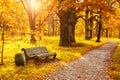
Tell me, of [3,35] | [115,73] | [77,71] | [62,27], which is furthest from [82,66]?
[62,27]

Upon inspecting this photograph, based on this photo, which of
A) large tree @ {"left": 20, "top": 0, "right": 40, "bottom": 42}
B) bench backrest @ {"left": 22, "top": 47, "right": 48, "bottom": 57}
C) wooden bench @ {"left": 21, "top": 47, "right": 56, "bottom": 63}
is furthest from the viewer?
large tree @ {"left": 20, "top": 0, "right": 40, "bottom": 42}

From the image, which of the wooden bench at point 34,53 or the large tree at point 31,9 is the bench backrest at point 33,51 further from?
the large tree at point 31,9

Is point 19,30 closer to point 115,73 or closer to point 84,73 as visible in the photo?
point 84,73

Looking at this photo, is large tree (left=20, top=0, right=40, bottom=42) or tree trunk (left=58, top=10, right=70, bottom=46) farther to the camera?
large tree (left=20, top=0, right=40, bottom=42)

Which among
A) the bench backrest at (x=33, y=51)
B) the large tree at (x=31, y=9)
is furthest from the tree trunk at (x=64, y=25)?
the bench backrest at (x=33, y=51)

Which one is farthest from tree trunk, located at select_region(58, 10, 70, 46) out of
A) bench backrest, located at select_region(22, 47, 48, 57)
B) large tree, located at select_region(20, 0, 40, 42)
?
bench backrest, located at select_region(22, 47, 48, 57)

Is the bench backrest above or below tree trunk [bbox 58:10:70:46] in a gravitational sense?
below

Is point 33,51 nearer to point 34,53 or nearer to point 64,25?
point 34,53

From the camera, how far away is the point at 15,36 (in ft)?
49.9

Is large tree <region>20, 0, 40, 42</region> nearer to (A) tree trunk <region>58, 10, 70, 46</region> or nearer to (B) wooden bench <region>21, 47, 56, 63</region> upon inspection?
(A) tree trunk <region>58, 10, 70, 46</region>

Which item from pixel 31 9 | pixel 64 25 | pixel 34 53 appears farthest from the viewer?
pixel 31 9

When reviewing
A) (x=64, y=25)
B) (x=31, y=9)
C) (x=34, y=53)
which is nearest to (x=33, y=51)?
(x=34, y=53)

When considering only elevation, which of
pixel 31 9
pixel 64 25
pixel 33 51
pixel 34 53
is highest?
pixel 31 9

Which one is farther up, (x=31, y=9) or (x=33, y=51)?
(x=31, y=9)
